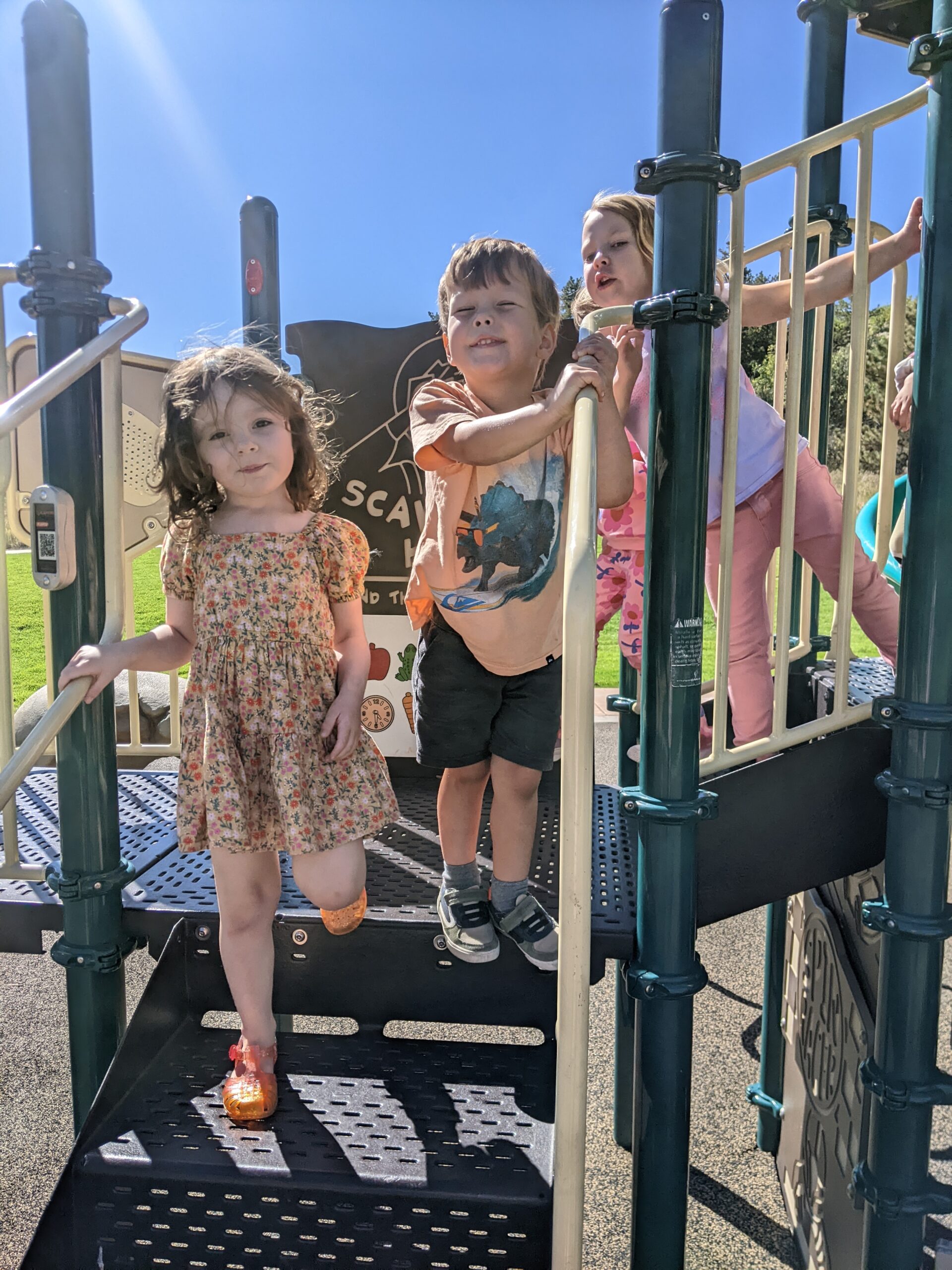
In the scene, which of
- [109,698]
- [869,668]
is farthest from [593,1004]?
[109,698]

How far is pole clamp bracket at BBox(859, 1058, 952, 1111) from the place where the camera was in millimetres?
1707

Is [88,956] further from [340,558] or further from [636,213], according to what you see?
[636,213]

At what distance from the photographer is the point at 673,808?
1.67 metres

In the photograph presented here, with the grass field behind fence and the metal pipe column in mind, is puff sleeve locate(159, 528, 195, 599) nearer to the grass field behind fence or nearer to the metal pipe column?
the metal pipe column

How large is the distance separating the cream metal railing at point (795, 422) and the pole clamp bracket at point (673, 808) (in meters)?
0.08

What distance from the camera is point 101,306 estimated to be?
1867 millimetres

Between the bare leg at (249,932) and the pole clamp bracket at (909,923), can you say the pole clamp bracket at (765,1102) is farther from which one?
the bare leg at (249,932)

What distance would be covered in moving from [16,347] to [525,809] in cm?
210

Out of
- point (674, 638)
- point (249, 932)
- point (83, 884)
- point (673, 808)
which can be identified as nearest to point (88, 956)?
point (83, 884)

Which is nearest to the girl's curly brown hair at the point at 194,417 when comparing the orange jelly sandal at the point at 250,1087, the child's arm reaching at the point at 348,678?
the child's arm reaching at the point at 348,678

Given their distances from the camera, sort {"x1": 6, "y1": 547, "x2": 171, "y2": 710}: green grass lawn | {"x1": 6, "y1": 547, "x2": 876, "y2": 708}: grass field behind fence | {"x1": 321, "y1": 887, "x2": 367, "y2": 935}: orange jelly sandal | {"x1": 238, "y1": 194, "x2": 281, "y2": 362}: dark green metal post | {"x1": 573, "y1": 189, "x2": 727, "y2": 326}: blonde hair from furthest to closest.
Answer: {"x1": 6, "y1": 547, "x2": 171, "y2": 710}: green grass lawn < {"x1": 6, "y1": 547, "x2": 876, "y2": 708}: grass field behind fence < {"x1": 238, "y1": 194, "x2": 281, "y2": 362}: dark green metal post < {"x1": 573, "y1": 189, "x2": 727, "y2": 326}: blonde hair < {"x1": 321, "y1": 887, "x2": 367, "y2": 935}: orange jelly sandal

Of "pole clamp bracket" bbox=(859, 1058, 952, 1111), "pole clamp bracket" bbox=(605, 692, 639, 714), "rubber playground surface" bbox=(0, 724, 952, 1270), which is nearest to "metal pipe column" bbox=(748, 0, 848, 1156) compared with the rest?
"rubber playground surface" bbox=(0, 724, 952, 1270)

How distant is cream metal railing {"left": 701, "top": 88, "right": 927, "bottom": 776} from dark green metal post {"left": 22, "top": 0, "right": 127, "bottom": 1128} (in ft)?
3.95

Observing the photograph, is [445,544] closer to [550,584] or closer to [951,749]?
[550,584]
